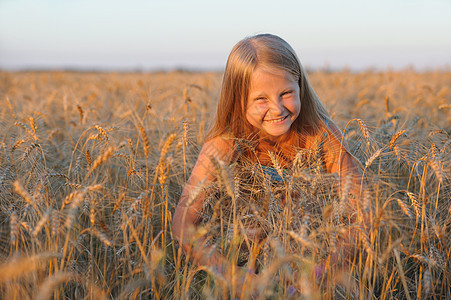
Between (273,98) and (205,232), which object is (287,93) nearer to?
(273,98)

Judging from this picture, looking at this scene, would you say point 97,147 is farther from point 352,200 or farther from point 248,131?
point 352,200

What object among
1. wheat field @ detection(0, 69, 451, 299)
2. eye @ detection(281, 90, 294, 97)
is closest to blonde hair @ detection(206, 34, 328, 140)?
eye @ detection(281, 90, 294, 97)

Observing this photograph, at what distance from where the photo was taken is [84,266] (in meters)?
1.62

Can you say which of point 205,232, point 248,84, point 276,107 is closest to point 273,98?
point 276,107

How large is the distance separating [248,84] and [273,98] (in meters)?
0.18

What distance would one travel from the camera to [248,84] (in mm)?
1915

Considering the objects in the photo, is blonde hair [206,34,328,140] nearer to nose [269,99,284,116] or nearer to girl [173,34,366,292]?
girl [173,34,366,292]

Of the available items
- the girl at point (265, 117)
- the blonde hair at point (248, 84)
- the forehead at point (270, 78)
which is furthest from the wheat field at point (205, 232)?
the forehead at point (270, 78)

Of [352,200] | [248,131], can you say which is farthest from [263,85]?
[352,200]

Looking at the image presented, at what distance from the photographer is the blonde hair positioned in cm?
188

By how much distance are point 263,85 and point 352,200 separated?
734mm

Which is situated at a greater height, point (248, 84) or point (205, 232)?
point (248, 84)

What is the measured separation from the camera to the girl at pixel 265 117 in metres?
1.75

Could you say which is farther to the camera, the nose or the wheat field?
the nose
